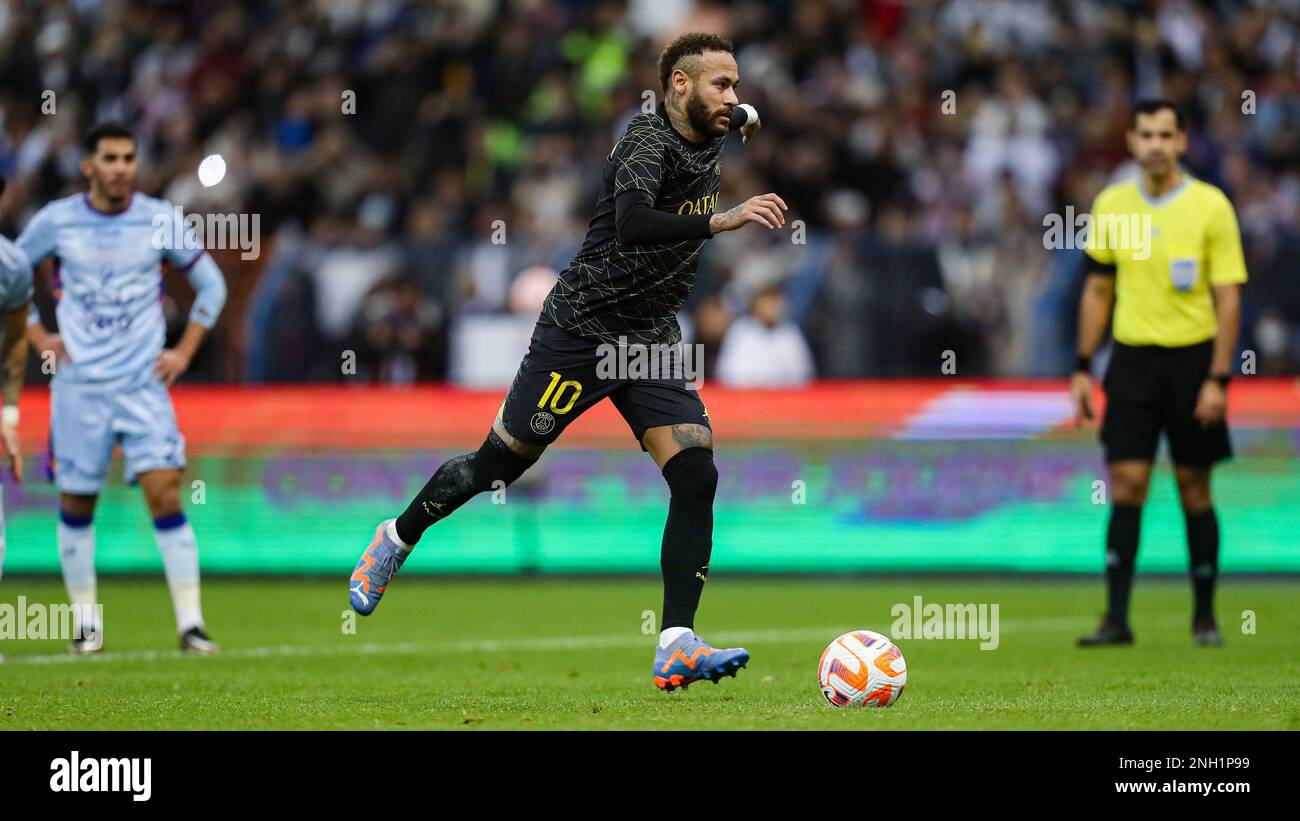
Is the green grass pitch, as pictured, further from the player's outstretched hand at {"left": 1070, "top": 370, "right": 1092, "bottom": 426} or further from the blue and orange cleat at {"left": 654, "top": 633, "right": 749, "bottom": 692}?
the player's outstretched hand at {"left": 1070, "top": 370, "right": 1092, "bottom": 426}

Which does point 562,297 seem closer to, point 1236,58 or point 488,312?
point 488,312

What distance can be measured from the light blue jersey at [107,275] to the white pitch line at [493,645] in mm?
1441

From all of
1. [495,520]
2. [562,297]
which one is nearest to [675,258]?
[562,297]

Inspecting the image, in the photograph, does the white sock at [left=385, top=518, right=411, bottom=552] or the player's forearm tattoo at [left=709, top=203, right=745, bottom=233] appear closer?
the player's forearm tattoo at [left=709, top=203, right=745, bottom=233]

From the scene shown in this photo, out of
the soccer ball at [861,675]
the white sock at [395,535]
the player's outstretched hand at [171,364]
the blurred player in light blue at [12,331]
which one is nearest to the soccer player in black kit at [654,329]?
the white sock at [395,535]

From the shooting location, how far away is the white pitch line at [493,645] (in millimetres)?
10109

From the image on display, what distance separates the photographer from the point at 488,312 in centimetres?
1650

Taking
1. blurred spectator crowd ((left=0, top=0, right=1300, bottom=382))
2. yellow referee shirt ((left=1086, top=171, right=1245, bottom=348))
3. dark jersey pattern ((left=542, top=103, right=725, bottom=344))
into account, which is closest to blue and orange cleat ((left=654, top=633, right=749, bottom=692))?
dark jersey pattern ((left=542, top=103, right=725, bottom=344))

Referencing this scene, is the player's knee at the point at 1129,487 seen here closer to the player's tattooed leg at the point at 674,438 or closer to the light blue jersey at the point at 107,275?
the player's tattooed leg at the point at 674,438

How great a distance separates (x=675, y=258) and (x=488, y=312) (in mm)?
8753

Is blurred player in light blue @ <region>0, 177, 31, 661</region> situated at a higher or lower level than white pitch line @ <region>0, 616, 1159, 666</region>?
higher

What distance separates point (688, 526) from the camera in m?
7.84

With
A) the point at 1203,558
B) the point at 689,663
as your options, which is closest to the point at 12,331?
the point at 689,663

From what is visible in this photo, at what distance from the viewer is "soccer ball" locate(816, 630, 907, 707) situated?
7.50 meters
